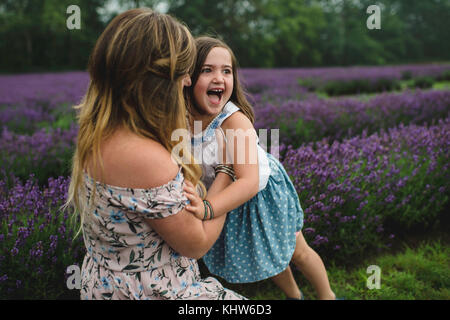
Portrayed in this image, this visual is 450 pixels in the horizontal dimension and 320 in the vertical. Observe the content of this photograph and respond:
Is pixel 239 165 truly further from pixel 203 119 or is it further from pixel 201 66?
pixel 201 66

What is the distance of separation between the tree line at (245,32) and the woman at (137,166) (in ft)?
85.6

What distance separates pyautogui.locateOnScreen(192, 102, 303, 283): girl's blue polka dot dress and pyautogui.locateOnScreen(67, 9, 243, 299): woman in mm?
422

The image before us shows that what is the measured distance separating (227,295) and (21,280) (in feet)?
3.76

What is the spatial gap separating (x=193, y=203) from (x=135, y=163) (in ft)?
0.87

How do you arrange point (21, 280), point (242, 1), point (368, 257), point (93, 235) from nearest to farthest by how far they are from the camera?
point (93, 235) < point (21, 280) < point (368, 257) < point (242, 1)

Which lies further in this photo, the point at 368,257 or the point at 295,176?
the point at 368,257

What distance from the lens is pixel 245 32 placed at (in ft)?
102

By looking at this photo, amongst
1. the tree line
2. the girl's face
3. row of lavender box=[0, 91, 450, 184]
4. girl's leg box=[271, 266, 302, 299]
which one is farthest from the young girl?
the tree line

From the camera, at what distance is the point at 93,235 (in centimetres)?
A: 130

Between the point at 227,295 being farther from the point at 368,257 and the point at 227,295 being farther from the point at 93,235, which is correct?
the point at 368,257

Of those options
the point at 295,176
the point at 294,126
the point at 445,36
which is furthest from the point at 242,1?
the point at 295,176

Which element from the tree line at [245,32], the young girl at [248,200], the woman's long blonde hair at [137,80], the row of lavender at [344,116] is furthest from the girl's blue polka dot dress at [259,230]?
the tree line at [245,32]

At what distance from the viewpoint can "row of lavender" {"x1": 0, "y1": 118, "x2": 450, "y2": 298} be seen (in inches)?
72.0

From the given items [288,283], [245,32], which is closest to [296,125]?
[288,283]
